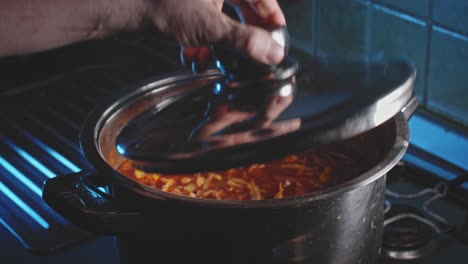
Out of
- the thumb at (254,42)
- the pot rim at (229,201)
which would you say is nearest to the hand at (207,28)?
the thumb at (254,42)

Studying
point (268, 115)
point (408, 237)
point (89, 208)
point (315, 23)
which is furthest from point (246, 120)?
point (315, 23)

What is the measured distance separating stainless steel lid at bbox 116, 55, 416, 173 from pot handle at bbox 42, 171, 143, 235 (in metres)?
0.05

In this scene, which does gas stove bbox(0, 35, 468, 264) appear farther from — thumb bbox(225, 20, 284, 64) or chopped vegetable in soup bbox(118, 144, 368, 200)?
thumb bbox(225, 20, 284, 64)

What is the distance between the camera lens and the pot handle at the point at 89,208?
26.4 inches

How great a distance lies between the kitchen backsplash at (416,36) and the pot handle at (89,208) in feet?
1.30

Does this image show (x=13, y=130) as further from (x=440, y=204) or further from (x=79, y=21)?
(x=440, y=204)

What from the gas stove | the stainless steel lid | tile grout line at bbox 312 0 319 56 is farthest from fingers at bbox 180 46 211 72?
tile grout line at bbox 312 0 319 56

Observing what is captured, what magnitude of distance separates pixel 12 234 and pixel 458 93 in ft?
1.96

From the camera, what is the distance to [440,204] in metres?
0.93

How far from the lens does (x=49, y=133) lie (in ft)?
3.51

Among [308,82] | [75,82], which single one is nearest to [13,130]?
[75,82]

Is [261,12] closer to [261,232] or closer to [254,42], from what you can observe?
[254,42]

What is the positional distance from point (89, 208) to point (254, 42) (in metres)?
0.21

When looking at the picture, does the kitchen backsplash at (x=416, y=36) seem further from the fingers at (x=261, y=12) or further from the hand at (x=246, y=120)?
the hand at (x=246, y=120)
